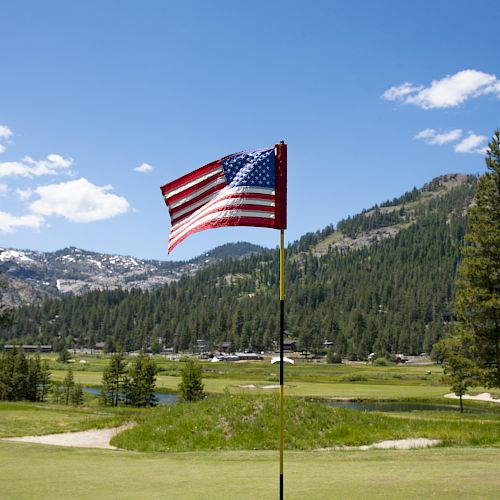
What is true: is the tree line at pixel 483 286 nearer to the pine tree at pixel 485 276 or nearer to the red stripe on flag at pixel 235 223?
the pine tree at pixel 485 276

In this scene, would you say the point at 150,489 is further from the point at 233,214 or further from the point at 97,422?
the point at 97,422

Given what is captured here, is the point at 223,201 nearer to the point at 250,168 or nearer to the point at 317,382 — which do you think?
the point at 250,168

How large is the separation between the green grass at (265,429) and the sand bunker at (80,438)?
92.1 inches

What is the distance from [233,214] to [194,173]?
5.10 feet

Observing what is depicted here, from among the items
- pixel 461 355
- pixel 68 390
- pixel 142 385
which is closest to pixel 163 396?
pixel 68 390

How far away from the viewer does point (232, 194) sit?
13.4m

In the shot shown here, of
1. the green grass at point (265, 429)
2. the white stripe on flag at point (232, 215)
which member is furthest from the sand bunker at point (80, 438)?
the white stripe on flag at point (232, 215)

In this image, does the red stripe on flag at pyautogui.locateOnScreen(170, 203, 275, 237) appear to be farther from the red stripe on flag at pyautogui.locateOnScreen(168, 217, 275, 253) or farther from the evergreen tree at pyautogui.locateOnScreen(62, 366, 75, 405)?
the evergreen tree at pyautogui.locateOnScreen(62, 366, 75, 405)

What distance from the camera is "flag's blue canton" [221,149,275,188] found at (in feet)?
43.7

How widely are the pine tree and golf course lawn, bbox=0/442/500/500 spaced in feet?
69.6

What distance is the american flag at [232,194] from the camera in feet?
43.3

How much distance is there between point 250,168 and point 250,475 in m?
8.97

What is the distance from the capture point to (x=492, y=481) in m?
14.2

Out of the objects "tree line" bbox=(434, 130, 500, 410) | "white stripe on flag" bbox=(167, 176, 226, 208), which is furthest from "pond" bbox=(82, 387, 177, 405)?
"white stripe on flag" bbox=(167, 176, 226, 208)
